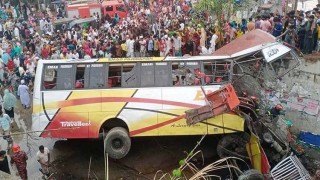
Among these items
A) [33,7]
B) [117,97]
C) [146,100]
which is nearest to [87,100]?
[117,97]

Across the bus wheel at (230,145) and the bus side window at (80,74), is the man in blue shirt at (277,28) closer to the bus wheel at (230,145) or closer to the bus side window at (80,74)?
the bus wheel at (230,145)

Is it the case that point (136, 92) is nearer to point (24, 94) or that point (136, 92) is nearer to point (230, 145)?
point (230, 145)

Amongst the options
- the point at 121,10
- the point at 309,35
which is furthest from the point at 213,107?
the point at 121,10

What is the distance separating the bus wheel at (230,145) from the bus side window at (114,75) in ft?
10.5

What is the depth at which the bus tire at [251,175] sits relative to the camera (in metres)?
10.4

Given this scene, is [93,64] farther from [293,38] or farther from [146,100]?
[293,38]

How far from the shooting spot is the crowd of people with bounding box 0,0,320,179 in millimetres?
14258

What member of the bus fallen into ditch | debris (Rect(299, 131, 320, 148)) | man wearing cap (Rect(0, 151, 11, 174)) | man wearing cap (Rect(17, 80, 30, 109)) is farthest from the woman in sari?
debris (Rect(299, 131, 320, 148))

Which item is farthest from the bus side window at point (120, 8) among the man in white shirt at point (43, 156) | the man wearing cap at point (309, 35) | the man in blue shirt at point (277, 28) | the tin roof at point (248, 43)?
the man in white shirt at point (43, 156)

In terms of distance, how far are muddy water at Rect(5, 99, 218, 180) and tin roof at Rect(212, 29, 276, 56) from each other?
2600mm

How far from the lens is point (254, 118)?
37.7 feet

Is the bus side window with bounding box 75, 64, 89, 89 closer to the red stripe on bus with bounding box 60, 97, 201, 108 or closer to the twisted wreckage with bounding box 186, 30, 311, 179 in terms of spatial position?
the red stripe on bus with bounding box 60, 97, 201, 108

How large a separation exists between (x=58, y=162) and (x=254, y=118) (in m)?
5.47

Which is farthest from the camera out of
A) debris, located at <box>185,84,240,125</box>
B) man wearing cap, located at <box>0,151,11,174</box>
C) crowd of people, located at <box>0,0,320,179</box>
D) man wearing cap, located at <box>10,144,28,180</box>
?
crowd of people, located at <box>0,0,320,179</box>
